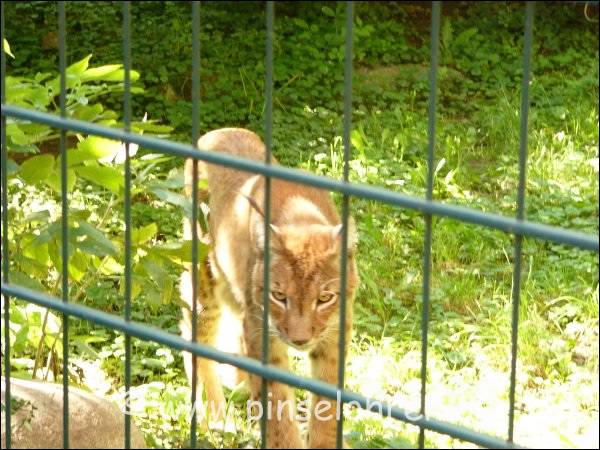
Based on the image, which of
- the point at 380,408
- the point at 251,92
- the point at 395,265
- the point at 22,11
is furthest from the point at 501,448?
the point at 22,11

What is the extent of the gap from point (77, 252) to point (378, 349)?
1716 mm

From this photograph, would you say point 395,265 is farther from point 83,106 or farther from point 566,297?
point 83,106

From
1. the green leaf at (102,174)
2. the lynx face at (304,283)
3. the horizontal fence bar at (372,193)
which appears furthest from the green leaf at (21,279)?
the horizontal fence bar at (372,193)

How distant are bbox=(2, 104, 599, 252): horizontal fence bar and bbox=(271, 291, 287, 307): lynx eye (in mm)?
1793

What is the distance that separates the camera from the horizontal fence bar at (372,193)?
7.54 ft

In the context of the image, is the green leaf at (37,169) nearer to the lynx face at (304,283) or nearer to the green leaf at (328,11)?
the lynx face at (304,283)

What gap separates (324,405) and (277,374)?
2.01 metres

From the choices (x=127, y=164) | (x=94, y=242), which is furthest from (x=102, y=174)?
(x=127, y=164)

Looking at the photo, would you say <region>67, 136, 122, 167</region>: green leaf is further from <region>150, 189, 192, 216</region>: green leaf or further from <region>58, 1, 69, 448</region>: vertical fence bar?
<region>58, 1, 69, 448</region>: vertical fence bar

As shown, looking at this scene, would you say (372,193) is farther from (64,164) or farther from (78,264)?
(78,264)

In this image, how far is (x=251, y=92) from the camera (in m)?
8.98

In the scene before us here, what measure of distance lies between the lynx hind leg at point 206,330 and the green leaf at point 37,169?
1392 millimetres

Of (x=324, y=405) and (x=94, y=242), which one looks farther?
(x=324, y=405)

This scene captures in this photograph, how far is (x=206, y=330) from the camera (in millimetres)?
5684
